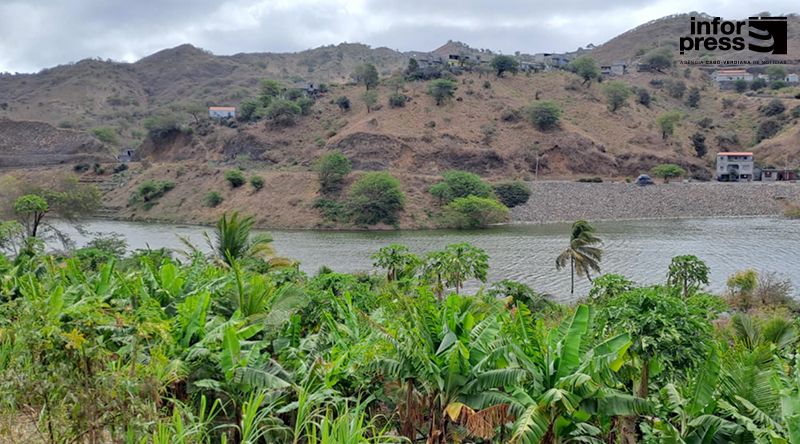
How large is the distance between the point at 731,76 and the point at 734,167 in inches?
1871

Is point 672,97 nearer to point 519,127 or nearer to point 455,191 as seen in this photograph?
point 519,127

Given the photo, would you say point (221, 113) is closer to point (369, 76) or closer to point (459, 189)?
point (369, 76)

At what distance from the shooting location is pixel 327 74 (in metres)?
157

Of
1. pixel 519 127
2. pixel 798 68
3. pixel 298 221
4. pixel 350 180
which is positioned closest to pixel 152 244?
pixel 298 221

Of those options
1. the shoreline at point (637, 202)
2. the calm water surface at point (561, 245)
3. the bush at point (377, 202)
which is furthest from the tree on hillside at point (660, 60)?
the bush at point (377, 202)

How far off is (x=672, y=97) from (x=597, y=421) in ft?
322

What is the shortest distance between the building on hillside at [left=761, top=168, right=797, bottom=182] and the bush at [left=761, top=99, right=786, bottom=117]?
56.3ft

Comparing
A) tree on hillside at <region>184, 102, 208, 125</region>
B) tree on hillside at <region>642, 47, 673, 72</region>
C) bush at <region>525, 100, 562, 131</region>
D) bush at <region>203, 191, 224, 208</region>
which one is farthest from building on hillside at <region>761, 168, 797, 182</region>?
tree on hillside at <region>184, 102, 208, 125</region>

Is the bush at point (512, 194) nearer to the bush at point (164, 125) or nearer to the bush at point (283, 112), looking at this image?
the bush at point (283, 112)

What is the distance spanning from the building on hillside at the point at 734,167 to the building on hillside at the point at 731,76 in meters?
43.0

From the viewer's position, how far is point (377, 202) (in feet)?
162

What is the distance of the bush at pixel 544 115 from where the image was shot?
68.2 meters

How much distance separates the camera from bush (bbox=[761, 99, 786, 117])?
77.9 meters

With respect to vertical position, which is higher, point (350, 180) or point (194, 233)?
point (350, 180)
